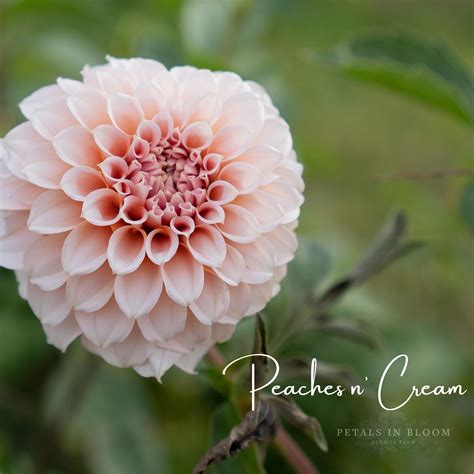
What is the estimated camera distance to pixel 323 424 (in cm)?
89

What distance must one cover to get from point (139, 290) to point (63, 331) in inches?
3.0

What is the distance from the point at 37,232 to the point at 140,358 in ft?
0.42

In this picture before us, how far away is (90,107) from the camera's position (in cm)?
58

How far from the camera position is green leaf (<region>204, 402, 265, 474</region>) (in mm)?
604

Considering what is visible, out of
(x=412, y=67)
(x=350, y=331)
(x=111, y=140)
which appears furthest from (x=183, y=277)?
(x=412, y=67)

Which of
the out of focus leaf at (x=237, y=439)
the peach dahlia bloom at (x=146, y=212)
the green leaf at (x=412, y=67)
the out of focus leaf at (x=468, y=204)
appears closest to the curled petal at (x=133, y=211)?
the peach dahlia bloom at (x=146, y=212)

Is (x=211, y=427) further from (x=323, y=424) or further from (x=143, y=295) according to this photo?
(x=323, y=424)

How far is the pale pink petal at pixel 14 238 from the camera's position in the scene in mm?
562

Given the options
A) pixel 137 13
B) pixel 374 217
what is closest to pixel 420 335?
pixel 374 217

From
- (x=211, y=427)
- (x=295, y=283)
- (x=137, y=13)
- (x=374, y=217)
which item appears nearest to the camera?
(x=211, y=427)

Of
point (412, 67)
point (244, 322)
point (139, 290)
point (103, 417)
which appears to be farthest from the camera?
point (103, 417)

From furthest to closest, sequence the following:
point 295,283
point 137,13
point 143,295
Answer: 1. point 137,13
2. point 295,283
3. point 143,295

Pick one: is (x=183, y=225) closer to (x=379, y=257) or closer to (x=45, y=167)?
(x=45, y=167)

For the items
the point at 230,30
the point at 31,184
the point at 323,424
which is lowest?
the point at 323,424
